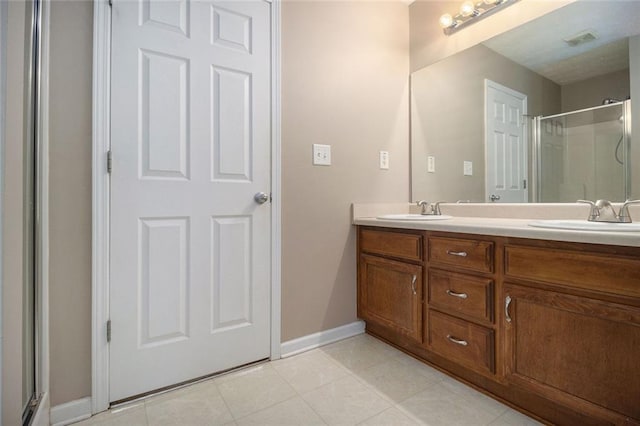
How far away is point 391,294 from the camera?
171cm

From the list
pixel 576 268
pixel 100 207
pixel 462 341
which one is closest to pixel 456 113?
pixel 576 268

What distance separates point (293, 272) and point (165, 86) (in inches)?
43.4

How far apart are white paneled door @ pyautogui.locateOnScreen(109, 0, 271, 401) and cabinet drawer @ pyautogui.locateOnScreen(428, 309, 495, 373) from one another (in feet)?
2.79

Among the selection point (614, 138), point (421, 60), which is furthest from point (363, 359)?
point (421, 60)

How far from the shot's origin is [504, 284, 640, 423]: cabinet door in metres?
0.92

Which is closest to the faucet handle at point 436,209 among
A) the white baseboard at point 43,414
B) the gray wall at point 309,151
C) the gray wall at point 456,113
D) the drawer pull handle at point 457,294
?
the gray wall at point 456,113

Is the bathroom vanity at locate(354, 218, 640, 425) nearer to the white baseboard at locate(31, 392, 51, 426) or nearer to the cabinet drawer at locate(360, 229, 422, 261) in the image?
the cabinet drawer at locate(360, 229, 422, 261)

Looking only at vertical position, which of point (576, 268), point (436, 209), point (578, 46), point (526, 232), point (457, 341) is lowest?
point (457, 341)

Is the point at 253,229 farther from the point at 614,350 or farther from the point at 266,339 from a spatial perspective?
the point at 614,350

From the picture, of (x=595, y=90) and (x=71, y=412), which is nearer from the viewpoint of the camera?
(x=71, y=412)

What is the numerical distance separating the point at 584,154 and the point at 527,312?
885mm

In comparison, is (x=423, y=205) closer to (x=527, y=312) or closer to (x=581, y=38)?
(x=527, y=312)

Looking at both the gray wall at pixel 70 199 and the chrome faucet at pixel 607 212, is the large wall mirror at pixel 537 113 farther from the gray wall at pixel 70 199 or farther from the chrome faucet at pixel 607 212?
the gray wall at pixel 70 199

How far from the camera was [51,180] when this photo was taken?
1148 mm
